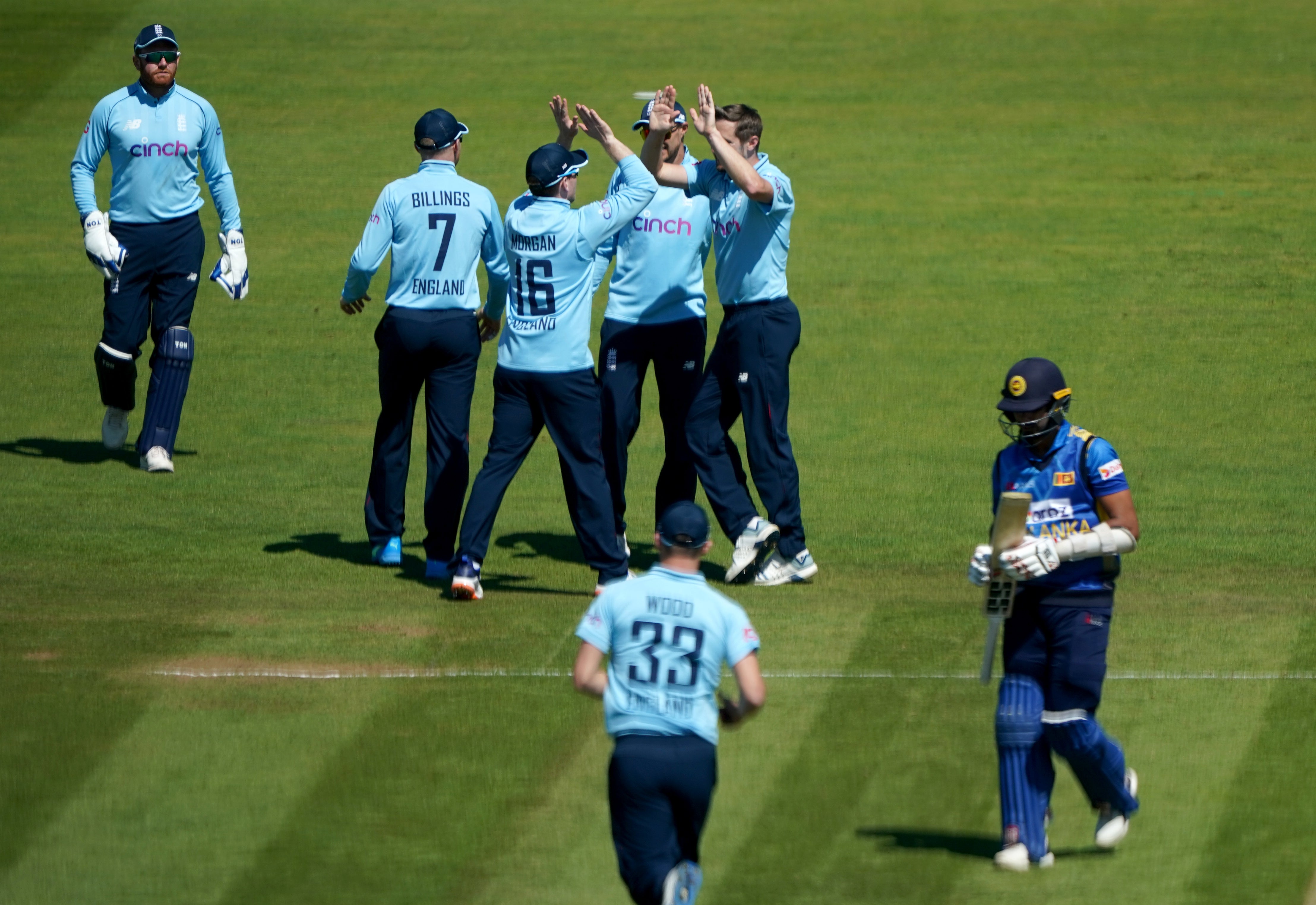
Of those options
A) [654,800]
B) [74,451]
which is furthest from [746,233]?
[74,451]

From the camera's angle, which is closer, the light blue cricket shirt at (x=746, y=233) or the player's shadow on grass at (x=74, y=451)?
the light blue cricket shirt at (x=746, y=233)

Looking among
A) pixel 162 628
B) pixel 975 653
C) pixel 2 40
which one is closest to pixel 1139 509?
pixel 975 653

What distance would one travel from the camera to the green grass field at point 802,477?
728cm

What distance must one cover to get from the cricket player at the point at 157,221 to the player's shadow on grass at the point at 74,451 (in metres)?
0.38

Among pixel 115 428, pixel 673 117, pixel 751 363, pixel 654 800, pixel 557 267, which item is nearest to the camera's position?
pixel 654 800

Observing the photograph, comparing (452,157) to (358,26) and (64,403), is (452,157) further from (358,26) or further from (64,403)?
(358,26)

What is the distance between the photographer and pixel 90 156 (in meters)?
12.2

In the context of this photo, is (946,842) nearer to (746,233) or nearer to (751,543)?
(751,543)

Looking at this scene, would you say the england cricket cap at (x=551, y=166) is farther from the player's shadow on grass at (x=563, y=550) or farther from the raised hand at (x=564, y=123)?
the player's shadow on grass at (x=563, y=550)

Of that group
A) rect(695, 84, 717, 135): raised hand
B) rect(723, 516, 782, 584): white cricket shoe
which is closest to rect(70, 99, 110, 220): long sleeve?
rect(695, 84, 717, 135): raised hand

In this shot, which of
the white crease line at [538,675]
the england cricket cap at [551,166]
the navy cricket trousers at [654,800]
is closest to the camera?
the navy cricket trousers at [654,800]

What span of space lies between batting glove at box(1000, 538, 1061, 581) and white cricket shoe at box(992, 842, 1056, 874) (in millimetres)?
981

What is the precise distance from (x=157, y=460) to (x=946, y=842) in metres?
6.80

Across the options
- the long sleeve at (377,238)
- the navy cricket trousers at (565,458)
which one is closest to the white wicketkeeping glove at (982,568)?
the navy cricket trousers at (565,458)
